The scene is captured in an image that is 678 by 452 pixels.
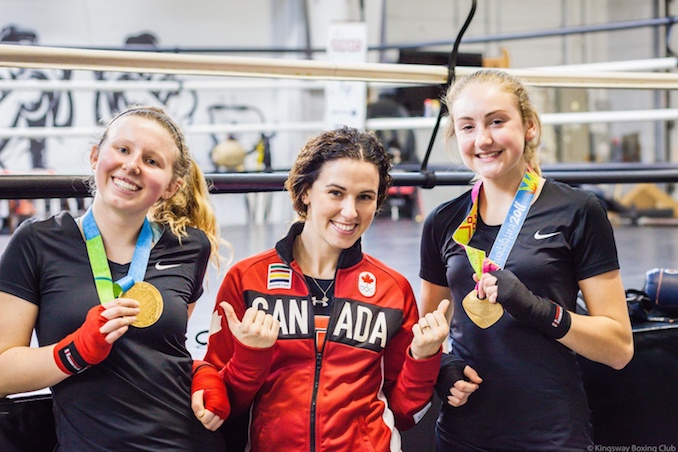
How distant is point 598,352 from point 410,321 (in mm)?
399

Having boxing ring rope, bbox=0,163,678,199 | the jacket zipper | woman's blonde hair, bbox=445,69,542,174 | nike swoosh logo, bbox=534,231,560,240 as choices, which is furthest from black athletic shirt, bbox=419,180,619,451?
boxing ring rope, bbox=0,163,678,199

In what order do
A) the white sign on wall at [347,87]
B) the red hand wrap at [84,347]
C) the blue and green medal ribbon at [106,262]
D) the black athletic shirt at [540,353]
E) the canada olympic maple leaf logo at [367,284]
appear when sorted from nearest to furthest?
the red hand wrap at [84,347] → the blue and green medal ribbon at [106,262] → the black athletic shirt at [540,353] → the canada olympic maple leaf logo at [367,284] → the white sign on wall at [347,87]

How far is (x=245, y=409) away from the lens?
140 centimetres

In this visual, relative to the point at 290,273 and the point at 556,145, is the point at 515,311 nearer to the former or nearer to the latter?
the point at 290,273

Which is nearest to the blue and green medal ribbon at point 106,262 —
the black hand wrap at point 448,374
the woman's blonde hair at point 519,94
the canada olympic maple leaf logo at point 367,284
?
the canada olympic maple leaf logo at point 367,284

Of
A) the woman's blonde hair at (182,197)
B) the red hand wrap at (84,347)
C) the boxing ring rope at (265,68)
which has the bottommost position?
the red hand wrap at (84,347)

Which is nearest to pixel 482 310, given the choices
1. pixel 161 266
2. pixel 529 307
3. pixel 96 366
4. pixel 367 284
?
pixel 529 307

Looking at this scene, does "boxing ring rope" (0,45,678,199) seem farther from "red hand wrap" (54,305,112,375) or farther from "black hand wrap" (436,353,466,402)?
"black hand wrap" (436,353,466,402)

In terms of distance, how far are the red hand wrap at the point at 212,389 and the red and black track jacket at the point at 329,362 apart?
32 mm

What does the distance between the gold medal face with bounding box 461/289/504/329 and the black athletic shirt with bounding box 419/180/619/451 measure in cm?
3

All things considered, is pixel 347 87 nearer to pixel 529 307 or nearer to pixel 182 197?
pixel 182 197

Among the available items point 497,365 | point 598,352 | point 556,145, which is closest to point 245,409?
point 497,365

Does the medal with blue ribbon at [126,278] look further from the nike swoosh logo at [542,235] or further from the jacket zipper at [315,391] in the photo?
the nike swoosh logo at [542,235]

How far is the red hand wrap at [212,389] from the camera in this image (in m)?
1.28
